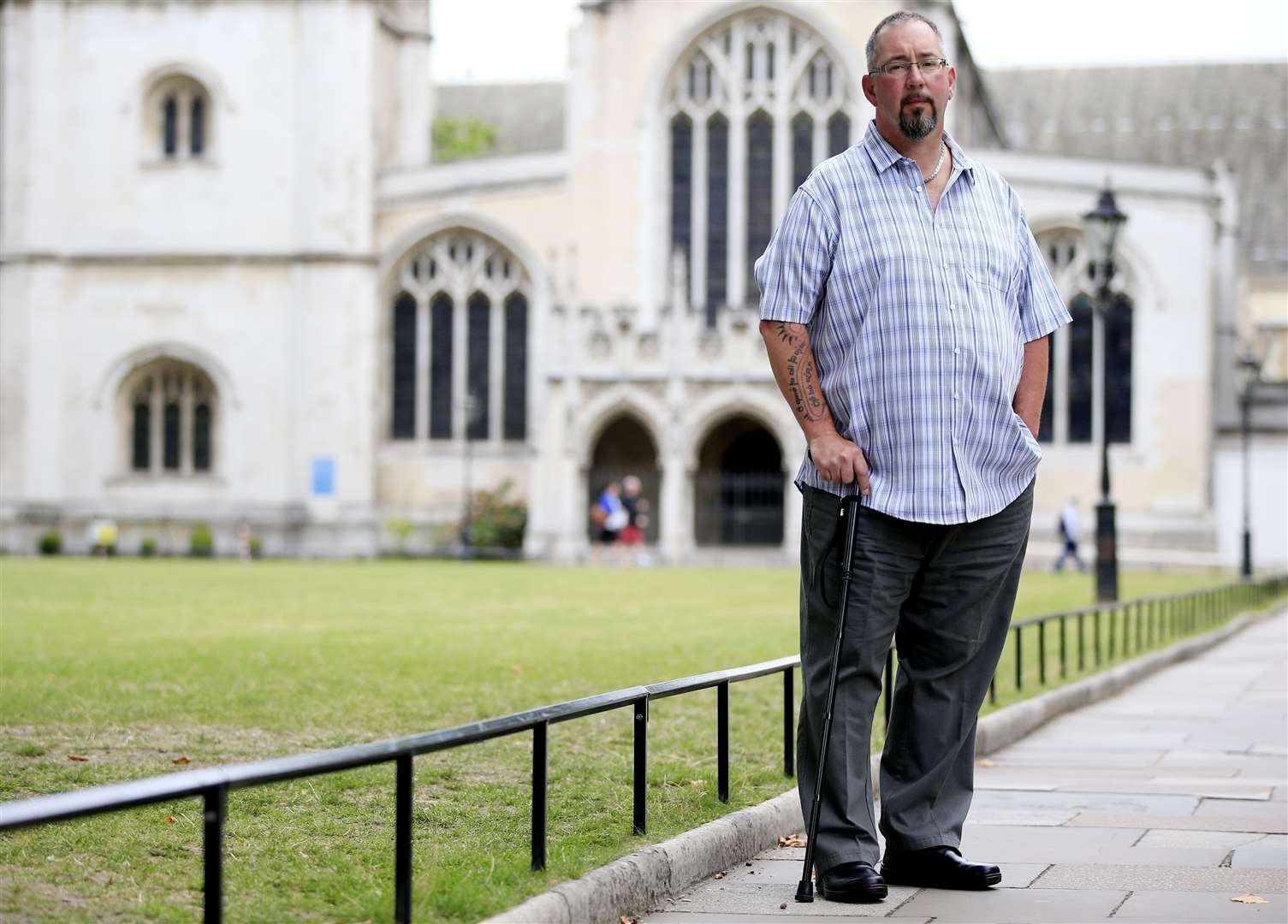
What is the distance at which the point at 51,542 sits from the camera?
38.8m

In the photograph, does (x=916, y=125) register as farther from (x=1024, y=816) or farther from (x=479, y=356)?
(x=479, y=356)

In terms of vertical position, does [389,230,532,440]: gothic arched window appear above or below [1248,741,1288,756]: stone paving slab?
above

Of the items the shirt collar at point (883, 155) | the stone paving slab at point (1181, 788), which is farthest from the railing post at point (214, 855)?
the stone paving slab at point (1181, 788)

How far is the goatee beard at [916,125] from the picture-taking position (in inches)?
221

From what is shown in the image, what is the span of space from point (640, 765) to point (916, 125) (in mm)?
2263

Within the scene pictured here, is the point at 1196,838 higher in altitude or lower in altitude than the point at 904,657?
lower

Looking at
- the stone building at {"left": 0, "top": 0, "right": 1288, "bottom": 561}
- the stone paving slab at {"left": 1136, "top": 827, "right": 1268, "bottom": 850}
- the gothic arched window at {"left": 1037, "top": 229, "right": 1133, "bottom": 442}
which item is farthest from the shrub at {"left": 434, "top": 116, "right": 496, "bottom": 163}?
the stone paving slab at {"left": 1136, "top": 827, "right": 1268, "bottom": 850}

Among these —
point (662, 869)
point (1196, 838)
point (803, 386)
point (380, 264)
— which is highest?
point (380, 264)

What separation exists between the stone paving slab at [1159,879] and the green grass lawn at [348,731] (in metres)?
1.26

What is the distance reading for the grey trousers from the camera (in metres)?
5.61

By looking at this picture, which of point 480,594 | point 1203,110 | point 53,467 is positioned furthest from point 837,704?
point 1203,110

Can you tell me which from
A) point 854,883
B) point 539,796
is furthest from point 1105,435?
point 539,796

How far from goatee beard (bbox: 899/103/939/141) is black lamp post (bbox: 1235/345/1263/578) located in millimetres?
27077

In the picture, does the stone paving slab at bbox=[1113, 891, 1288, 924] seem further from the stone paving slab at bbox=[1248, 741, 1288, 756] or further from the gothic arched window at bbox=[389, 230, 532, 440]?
the gothic arched window at bbox=[389, 230, 532, 440]
